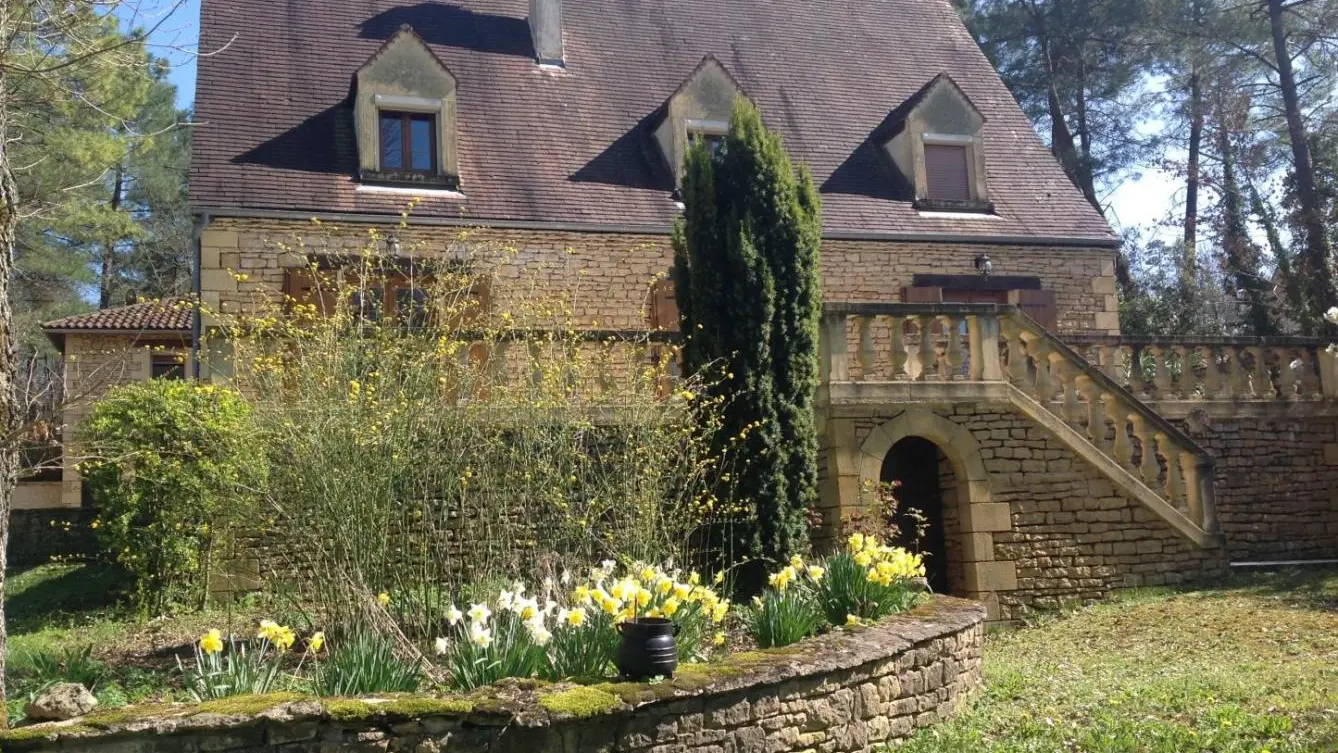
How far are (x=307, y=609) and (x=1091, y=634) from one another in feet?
20.0

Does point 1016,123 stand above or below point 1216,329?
above

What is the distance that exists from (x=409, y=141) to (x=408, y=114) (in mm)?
327

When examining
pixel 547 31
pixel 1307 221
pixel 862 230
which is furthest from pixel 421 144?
pixel 1307 221

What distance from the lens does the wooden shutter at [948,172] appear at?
15680mm

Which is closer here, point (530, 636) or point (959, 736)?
point (530, 636)

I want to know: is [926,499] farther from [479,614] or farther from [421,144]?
[421,144]

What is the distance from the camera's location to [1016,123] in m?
17.6

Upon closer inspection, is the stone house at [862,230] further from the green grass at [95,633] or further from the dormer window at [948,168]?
the green grass at [95,633]

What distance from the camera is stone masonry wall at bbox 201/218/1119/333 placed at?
12.8 meters

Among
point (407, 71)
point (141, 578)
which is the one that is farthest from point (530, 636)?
point (407, 71)

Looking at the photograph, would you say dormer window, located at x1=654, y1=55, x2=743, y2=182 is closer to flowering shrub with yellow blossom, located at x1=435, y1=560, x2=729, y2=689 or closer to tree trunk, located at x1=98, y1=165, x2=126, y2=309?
flowering shrub with yellow blossom, located at x1=435, y1=560, x2=729, y2=689

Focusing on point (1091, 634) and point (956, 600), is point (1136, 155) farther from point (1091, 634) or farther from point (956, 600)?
point (956, 600)

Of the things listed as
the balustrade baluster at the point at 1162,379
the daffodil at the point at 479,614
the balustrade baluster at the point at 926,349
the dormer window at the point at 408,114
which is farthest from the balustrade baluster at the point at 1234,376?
the daffodil at the point at 479,614

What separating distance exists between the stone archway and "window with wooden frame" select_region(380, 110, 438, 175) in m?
6.39
